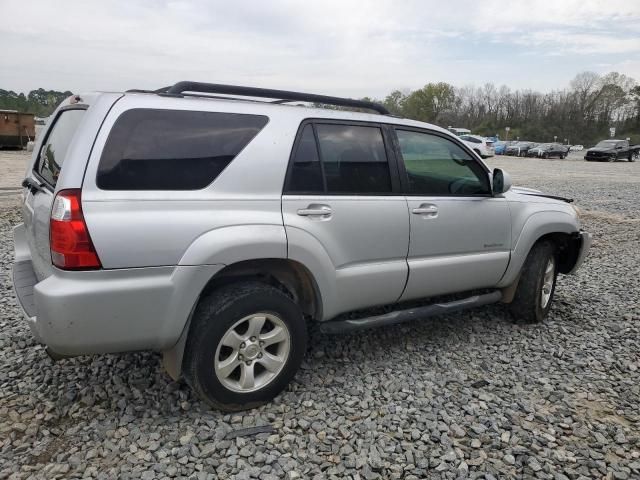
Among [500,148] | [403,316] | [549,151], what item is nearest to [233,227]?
[403,316]

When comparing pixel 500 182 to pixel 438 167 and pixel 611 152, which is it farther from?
pixel 611 152

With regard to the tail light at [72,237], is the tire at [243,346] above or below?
below

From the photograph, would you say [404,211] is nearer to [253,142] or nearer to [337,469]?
[253,142]

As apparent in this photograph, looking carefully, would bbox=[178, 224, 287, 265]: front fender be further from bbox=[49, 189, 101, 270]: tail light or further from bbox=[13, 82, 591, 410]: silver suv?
bbox=[49, 189, 101, 270]: tail light

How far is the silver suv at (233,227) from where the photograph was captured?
2.38 m

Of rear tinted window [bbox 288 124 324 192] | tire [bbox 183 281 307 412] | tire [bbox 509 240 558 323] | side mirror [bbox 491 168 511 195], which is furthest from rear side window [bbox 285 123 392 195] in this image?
tire [bbox 509 240 558 323]

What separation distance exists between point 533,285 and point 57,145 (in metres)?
3.77

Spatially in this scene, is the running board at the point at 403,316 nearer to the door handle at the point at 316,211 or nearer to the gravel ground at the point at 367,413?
the gravel ground at the point at 367,413

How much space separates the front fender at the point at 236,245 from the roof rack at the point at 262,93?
0.88 meters

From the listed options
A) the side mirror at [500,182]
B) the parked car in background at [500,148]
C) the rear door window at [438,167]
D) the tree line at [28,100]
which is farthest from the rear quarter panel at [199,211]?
the tree line at [28,100]

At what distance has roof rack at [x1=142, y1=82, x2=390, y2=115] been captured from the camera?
291 cm

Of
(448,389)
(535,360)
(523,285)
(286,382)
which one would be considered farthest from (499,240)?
(286,382)

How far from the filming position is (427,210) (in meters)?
3.45

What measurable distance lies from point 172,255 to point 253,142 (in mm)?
807
